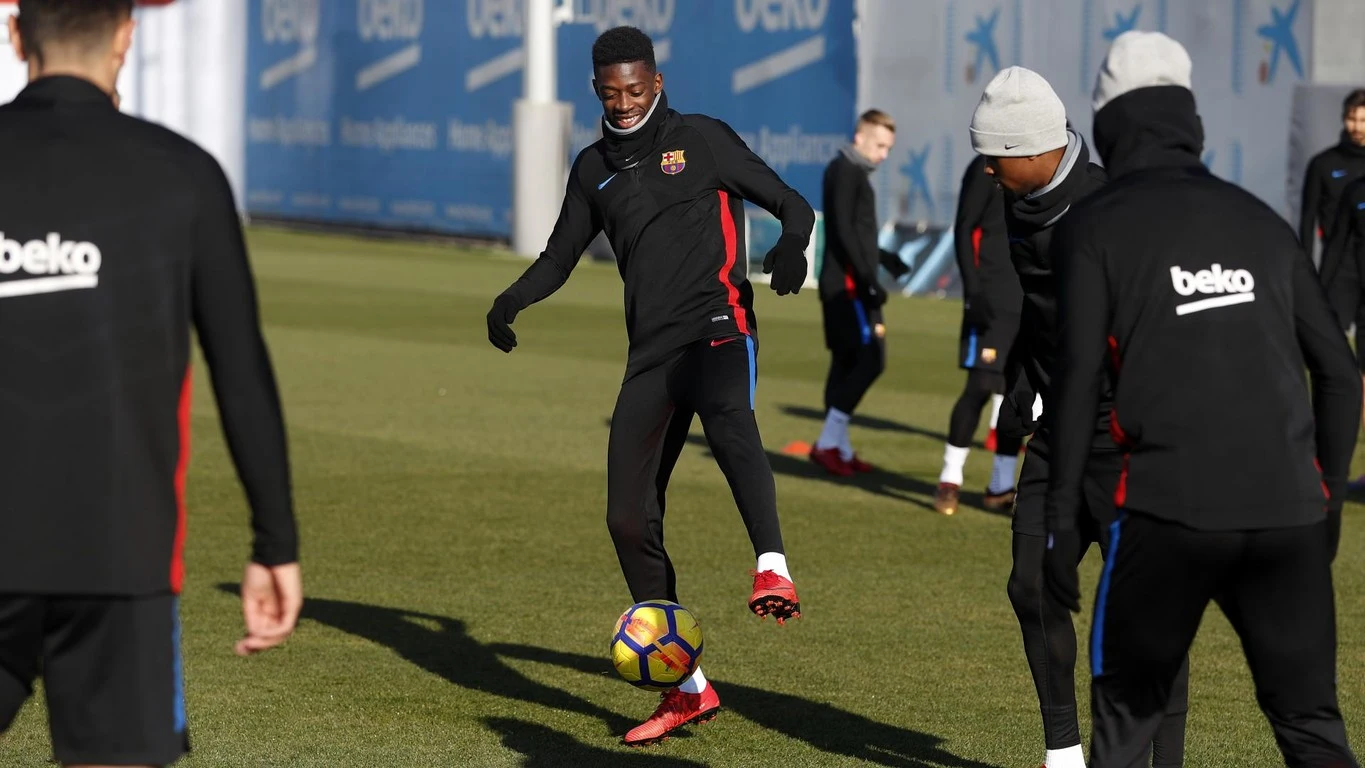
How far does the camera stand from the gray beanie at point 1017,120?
5309 millimetres

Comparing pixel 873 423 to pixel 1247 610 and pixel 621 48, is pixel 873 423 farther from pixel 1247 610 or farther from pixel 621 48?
pixel 1247 610

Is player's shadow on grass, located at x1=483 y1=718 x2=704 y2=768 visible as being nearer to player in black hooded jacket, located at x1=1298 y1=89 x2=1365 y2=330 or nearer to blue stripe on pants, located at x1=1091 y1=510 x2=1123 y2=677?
blue stripe on pants, located at x1=1091 y1=510 x2=1123 y2=677

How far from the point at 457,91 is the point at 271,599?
3311cm

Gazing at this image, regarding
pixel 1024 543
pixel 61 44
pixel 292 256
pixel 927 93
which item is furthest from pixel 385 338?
pixel 61 44

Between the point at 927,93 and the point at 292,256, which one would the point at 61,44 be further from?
the point at 292,256

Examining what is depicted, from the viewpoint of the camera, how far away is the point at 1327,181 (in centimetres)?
1313

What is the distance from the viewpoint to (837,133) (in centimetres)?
2833

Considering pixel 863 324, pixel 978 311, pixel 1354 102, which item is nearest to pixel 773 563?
pixel 978 311

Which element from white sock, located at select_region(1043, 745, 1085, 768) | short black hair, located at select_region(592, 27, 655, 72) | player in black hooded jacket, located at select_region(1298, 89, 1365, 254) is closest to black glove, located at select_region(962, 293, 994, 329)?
player in black hooded jacket, located at select_region(1298, 89, 1365, 254)

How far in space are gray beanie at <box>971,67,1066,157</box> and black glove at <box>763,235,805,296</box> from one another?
1480 millimetres

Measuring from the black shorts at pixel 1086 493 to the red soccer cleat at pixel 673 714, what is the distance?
1.37 meters

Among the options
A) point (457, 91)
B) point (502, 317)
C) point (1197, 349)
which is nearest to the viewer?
point (1197, 349)

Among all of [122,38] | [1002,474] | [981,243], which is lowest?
[1002,474]

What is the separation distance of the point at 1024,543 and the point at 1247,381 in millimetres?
1822
